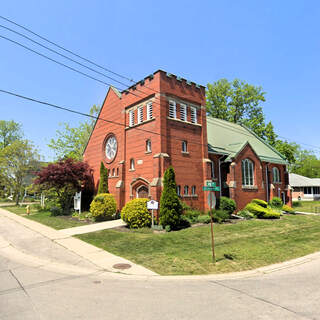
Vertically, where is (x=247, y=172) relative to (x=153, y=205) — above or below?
above

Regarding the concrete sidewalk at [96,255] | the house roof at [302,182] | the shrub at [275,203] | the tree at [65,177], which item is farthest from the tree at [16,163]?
the house roof at [302,182]

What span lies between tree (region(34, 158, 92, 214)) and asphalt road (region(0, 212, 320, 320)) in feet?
48.8

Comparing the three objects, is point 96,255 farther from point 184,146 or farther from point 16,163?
point 16,163

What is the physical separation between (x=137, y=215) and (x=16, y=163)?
29.7 m

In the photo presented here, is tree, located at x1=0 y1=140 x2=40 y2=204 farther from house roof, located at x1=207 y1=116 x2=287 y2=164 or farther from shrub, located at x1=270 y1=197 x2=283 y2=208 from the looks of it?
shrub, located at x1=270 y1=197 x2=283 y2=208

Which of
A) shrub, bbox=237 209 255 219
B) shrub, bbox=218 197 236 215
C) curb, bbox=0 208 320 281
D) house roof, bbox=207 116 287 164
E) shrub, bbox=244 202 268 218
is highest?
house roof, bbox=207 116 287 164

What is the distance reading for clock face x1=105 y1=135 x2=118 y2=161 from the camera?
79.7ft

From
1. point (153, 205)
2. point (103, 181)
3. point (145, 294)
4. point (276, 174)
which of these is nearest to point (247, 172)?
point (276, 174)

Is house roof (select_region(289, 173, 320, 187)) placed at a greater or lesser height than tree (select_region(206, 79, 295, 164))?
lesser

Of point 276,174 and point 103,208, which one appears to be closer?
point 103,208

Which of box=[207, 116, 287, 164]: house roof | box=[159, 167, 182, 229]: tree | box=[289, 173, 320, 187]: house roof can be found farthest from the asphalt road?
box=[289, 173, 320, 187]: house roof

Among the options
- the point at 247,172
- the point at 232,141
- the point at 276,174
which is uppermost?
the point at 232,141

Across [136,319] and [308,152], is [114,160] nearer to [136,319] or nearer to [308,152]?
[136,319]

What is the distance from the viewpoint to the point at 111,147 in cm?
2508
